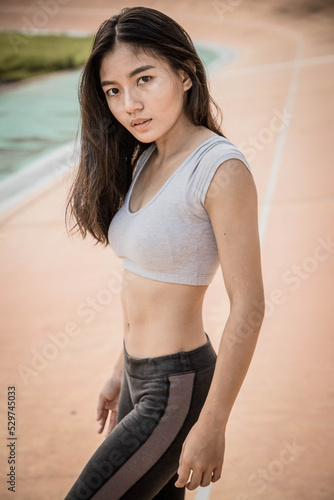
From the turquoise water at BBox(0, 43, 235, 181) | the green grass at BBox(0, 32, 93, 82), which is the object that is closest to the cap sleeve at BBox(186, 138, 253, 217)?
the turquoise water at BBox(0, 43, 235, 181)

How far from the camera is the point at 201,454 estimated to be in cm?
157

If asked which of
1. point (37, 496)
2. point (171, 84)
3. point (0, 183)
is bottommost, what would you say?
point (37, 496)

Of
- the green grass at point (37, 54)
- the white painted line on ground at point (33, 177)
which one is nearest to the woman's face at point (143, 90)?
the white painted line on ground at point (33, 177)

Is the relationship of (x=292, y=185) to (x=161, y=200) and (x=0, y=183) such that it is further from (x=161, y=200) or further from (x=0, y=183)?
(x=161, y=200)

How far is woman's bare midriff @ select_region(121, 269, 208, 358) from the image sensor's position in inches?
69.1

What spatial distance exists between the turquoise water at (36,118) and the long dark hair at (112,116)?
695cm

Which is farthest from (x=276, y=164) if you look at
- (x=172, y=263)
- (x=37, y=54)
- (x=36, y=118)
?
(x=37, y=54)

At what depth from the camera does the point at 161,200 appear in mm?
1703

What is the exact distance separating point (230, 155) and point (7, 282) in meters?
4.35

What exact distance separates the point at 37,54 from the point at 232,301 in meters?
18.1

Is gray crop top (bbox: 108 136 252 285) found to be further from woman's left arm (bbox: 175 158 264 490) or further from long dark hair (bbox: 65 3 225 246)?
long dark hair (bbox: 65 3 225 246)

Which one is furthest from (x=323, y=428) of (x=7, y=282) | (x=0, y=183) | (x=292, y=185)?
(x=0, y=183)

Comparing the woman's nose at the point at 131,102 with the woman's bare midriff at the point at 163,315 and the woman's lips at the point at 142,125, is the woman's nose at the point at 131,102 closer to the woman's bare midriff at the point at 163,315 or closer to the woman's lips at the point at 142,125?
the woman's lips at the point at 142,125

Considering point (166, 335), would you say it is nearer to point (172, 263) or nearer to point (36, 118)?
point (172, 263)
